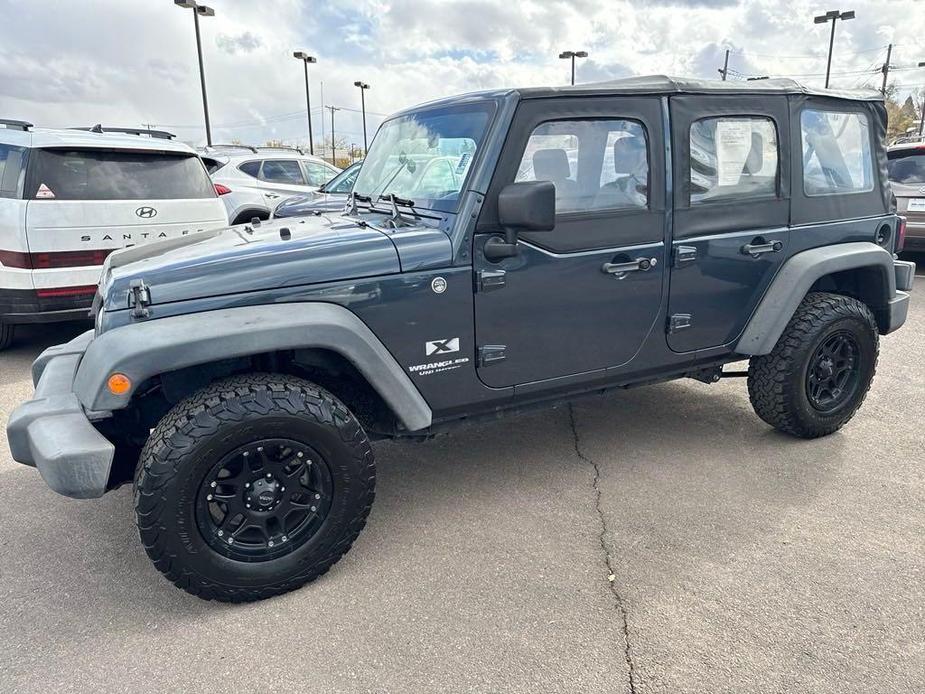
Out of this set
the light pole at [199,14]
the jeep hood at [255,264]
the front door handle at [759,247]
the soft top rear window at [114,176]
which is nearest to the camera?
the jeep hood at [255,264]

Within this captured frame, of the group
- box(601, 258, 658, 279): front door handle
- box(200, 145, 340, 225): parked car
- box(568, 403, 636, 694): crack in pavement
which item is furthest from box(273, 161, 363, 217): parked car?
box(601, 258, 658, 279): front door handle

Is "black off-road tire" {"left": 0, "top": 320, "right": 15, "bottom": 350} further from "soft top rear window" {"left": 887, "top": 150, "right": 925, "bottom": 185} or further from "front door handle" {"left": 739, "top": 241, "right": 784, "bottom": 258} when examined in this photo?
"soft top rear window" {"left": 887, "top": 150, "right": 925, "bottom": 185}

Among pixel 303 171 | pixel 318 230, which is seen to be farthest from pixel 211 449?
pixel 303 171

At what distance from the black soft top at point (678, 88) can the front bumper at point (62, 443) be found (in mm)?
2164

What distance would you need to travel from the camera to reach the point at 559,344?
10.3 feet

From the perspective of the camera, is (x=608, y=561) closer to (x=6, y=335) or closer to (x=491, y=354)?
(x=491, y=354)

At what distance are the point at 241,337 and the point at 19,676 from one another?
51.9 inches

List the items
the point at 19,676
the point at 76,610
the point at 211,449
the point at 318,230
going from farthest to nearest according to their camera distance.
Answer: the point at 318,230 < the point at 76,610 < the point at 211,449 < the point at 19,676

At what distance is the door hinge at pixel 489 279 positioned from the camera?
9.43ft

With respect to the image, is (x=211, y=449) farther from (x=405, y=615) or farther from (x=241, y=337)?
(x=405, y=615)

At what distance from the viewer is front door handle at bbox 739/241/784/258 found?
3520mm

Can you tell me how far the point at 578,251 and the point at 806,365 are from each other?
1.60m

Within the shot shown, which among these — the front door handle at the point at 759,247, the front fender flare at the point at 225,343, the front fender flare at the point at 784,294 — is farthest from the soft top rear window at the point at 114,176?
the front fender flare at the point at 784,294

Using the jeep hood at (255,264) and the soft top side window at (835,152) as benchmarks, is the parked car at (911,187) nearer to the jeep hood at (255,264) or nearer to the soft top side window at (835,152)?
the soft top side window at (835,152)
